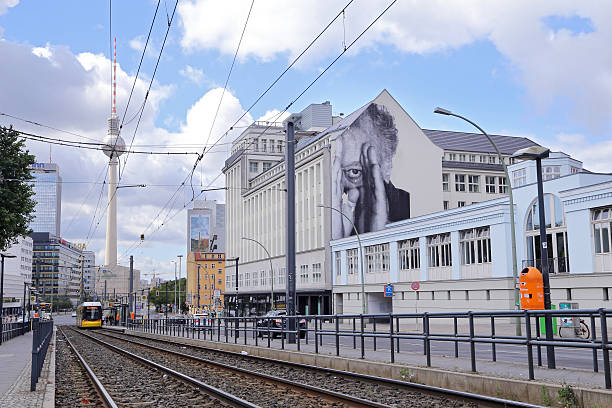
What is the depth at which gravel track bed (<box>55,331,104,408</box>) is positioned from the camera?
12986 millimetres

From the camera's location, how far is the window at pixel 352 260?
63.0 m

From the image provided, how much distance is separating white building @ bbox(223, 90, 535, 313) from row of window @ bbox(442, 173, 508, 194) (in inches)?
4.7

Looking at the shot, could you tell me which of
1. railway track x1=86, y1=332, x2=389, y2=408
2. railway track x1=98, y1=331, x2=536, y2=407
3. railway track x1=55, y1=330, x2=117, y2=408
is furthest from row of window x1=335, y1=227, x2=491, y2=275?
railway track x1=55, y1=330, x2=117, y2=408

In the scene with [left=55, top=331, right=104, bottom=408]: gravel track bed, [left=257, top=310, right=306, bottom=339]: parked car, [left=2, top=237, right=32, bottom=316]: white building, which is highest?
[left=2, top=237, right=32, bottom=316]: white building

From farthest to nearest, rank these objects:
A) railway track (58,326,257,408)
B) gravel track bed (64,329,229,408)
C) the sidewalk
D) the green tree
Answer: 1. the green tree
2. gravel track bed (64,329,229,408)
3. railway track (58,326,257,408)
4. the sidewalk

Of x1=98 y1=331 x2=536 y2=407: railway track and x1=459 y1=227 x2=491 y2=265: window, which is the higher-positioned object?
x1=459 y1=227 x2=491 y2=265: window

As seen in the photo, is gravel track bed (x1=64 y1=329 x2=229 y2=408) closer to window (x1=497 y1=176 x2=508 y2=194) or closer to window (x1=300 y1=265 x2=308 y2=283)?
window (x1=300 y1=265 x2=308 y2=283)

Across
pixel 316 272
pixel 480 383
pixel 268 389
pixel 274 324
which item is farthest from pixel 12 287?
pixel 480 383

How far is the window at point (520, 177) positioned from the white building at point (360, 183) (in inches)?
685

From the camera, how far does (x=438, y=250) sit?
51281 mm

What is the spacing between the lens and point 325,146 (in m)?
70.2

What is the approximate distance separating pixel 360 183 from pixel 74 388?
5447 centimetres

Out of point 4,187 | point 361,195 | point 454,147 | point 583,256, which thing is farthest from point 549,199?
point 454,147

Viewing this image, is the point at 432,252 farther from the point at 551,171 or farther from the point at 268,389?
the point at 268,389
